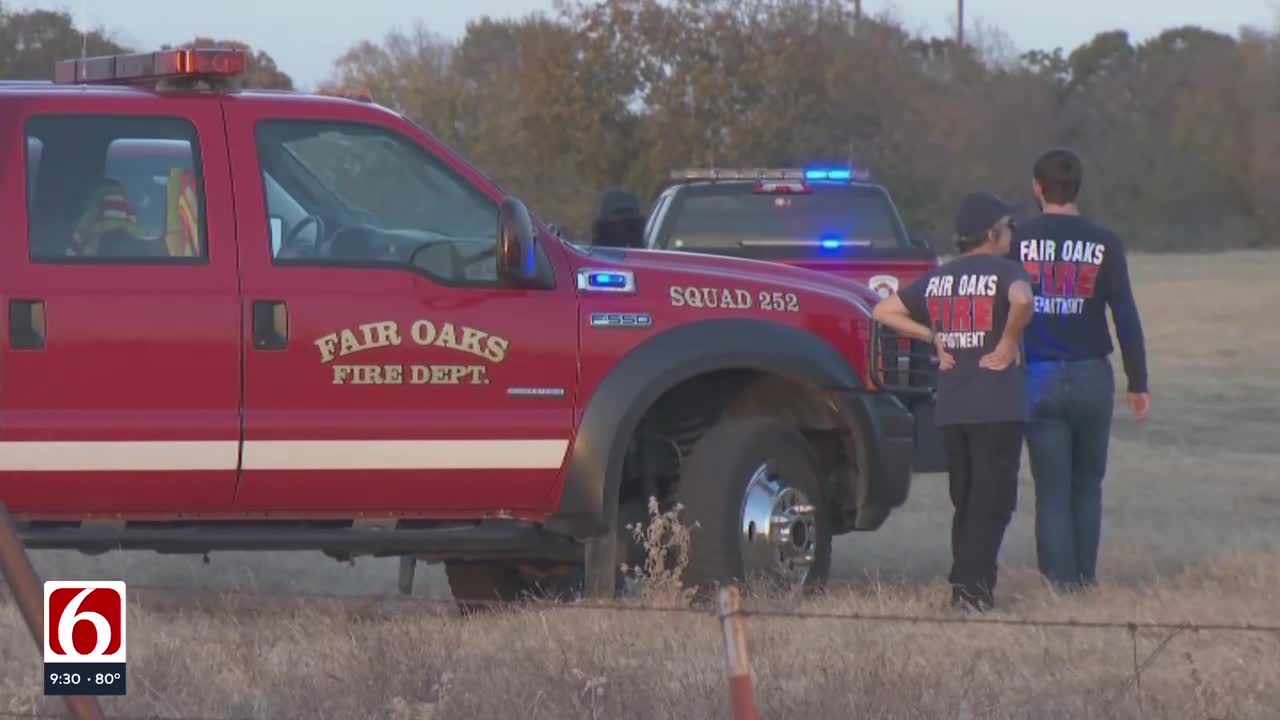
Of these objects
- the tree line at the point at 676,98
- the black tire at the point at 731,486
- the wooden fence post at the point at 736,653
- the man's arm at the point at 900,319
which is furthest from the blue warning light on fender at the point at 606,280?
the tree line at the point at 676,98

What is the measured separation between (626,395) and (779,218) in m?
6.71

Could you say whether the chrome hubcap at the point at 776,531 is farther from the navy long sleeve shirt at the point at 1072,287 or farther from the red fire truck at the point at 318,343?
the navy long sleeve shirt at the point at 1072,287

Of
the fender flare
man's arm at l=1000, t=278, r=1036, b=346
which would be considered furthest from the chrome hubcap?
man's arm at l=1000, t=278, r=1036, b=346

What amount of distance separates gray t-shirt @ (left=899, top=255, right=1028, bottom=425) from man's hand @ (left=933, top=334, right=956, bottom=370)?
14mm

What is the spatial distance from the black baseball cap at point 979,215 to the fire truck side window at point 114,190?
2.64 m

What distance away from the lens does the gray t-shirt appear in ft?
25.2

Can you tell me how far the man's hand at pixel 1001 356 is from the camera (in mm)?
7633

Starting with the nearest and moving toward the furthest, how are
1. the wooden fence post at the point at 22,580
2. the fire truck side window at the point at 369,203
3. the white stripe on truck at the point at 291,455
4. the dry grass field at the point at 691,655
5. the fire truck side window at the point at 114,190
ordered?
the wooden fence post at the point at 22,580 → the dry grass field at the point at 691,655 → the white stripe on truck at the point at 291,455 → the fire truck side window at the point at 114,190 → the fire truck side window at the point at 369,203

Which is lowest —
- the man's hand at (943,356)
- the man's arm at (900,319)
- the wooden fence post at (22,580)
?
the wooden fence post at (22,580)

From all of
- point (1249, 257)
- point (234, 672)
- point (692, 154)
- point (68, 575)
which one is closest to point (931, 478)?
point (68, 575)

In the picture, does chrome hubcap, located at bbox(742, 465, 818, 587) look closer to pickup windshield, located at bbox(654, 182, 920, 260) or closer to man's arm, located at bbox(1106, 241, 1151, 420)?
man's arm, located at bbox(1106, 241, 1151, 420)

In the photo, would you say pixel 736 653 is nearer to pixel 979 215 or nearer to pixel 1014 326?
pixel 1014 326

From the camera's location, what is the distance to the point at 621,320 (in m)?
7.52

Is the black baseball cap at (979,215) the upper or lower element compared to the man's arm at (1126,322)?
upper
